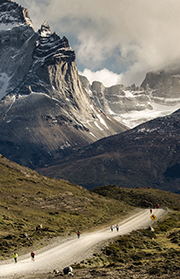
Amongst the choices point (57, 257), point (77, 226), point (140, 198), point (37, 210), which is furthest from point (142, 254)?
point (140, 198)

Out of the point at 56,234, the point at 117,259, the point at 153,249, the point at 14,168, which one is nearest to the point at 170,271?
Answer: the point at 117,259

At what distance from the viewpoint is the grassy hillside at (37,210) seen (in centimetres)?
6203

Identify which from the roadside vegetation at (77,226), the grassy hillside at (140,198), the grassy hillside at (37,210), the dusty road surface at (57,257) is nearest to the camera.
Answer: the dusty road surface at (57,257)

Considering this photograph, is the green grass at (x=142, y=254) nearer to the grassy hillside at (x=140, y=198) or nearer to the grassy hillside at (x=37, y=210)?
the grassy hillside at (x=37, y=210)

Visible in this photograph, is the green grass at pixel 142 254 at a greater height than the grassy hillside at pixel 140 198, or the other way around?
the grassy hillside at pixel 140 198

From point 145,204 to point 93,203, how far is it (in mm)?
38657

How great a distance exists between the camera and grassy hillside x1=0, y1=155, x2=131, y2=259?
2442 inches

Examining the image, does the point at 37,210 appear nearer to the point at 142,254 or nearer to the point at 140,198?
the point at 142,254

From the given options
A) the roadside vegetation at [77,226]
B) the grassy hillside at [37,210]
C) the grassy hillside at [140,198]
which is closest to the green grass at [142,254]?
the roadside vegetation at [77,226]

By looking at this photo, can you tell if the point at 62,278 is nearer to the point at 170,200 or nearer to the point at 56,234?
the point at 56,234

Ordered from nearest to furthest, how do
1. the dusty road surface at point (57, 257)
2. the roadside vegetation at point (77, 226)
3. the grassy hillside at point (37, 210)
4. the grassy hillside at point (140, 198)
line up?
the dusty road surface at point (57, 257), the roadside vegetation at point (77, 226), the grassy hillside at point (37, 210), the grassy hillside at point (140, 198)

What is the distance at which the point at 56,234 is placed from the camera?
67.6 metres

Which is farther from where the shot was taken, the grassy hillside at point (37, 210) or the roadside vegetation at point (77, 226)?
the grassy hillside at point (37, 210)

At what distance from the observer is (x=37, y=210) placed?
299ft
